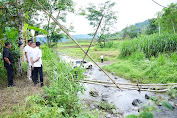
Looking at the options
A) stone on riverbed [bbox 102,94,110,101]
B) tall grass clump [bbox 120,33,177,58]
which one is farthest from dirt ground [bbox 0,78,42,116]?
tall grass clump [bbox 120,33,177,58]

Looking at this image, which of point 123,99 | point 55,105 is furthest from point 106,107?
point 55,105

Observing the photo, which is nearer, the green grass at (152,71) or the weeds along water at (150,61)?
the green grass at (152,71)

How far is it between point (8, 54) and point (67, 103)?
1.96 m

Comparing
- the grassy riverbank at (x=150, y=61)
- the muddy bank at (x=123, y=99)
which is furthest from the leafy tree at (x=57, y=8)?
the muddy bank at (x=123, y=99)

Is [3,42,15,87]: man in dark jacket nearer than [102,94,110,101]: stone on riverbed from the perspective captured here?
Yes

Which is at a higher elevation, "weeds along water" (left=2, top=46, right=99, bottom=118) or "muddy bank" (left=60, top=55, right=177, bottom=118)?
"weeds along water" (left=2, top=46, right=99, bottom=118)

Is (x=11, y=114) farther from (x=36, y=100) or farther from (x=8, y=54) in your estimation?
(x=8, y=54)

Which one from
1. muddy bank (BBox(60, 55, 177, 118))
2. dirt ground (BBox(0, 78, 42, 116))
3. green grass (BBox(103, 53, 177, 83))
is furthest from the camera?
green grass (BBox(103, 53, 177, 83))

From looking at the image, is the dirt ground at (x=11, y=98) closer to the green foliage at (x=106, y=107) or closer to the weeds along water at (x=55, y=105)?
the weeds along water at (x=55, y=105)

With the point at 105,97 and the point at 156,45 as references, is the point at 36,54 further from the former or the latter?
the point at 156,45

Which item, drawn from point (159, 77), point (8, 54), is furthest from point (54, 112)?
point (159, 77)

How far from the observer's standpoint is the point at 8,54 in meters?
3.46

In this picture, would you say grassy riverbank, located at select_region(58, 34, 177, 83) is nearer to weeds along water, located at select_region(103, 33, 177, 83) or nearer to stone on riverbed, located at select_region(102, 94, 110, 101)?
weeds along water, located at select_region(103, 33, 177, 83)

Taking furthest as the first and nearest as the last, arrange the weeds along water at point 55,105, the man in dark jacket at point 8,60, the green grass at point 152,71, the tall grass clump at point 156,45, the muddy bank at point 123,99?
the tall grass clump at point 156,45 < the green grass at point 152,71 < the man in dark jacket at point 8,60 < the muddy bank at point 123,99 < the weeds along water at point 55,105
